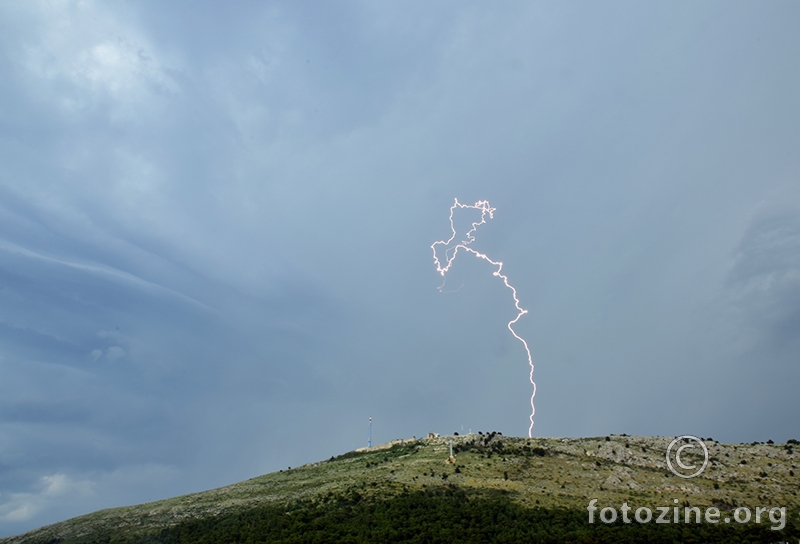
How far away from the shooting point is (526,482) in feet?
212

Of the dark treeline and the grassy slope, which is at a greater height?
the grassy slope

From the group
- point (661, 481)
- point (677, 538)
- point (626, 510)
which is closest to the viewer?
point (677, 538)

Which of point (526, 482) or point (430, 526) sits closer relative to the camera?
point (430, 526)

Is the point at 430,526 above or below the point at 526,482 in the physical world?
below

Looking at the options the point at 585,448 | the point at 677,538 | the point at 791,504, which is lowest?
the point at 677,538

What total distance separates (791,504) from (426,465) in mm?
45347

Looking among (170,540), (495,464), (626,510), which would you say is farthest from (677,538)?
(170,540)

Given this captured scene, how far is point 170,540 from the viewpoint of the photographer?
5741 centimetres

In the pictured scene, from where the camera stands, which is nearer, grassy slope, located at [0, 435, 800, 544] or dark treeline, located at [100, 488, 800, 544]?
dark treeline, located at [100, 488, 800, 544]

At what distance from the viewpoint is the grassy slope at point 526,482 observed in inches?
2295

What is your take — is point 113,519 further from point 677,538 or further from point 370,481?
point 677,538

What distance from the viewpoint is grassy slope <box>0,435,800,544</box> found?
58.3m

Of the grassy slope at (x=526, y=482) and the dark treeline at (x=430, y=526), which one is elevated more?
the grassy slope at (x=526, y=482)

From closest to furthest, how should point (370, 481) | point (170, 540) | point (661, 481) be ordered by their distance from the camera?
1. point (170, 540)
2. point (661, 481)
3. point (370, 481)
